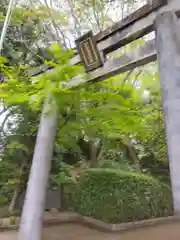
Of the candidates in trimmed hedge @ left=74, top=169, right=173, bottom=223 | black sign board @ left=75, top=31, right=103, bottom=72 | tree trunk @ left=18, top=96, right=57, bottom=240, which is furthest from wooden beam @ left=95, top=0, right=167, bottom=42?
trimmed hedge @ left=74, top=169, right=173, bottom=223

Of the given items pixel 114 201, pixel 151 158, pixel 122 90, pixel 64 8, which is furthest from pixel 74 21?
pixel 114 201

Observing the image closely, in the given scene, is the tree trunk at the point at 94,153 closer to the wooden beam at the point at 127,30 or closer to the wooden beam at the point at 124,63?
the wooden beam at the point at 124,63

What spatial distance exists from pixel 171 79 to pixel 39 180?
1.95 m

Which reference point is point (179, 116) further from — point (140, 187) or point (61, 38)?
point (61, 38)

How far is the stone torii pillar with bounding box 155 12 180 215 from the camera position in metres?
2.38

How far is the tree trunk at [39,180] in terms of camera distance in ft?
9.97

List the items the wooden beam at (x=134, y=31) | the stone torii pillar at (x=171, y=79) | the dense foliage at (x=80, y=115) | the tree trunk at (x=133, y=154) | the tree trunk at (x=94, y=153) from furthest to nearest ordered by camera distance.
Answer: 1. the tree trunk at (x=133, y=154)
2. the tree trunk at (x=94, y=153)
3. the dense foliage at (x=80, y=115)
4. the wooden beam at (x=134, y=31)
5. the stone torii pillar at (x=171, y=79)

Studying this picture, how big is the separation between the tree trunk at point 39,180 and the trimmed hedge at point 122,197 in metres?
2.01

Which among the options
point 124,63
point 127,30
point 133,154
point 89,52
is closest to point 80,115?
point 89,52

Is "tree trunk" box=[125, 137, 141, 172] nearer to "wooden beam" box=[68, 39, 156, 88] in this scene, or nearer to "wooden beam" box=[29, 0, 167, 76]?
"wooden beam" box=[68, 39, 156, 88]

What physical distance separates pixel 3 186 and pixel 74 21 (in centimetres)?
477

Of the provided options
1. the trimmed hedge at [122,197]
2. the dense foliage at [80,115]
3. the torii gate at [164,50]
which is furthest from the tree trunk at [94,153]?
the torii gate at [164,50]

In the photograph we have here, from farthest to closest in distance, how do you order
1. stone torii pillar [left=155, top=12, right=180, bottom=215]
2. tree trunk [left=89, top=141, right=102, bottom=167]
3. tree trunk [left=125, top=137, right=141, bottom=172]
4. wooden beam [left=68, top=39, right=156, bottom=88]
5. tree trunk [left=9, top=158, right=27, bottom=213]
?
tree trunk [left=125, top=137, right=141, bottom=172] → tree trunk [left=89, top=141, right=102, bottom=167] → tree trunk [left=9, top=158, right=27, bottom=213] → wooden beam [left=68, top=39, right=156, bottom=88] → stone torii pillar [left=155, top=12, right=180, bottom=215]

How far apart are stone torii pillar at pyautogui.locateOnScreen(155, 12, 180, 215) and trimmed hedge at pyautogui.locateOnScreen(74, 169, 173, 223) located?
8.45ft
